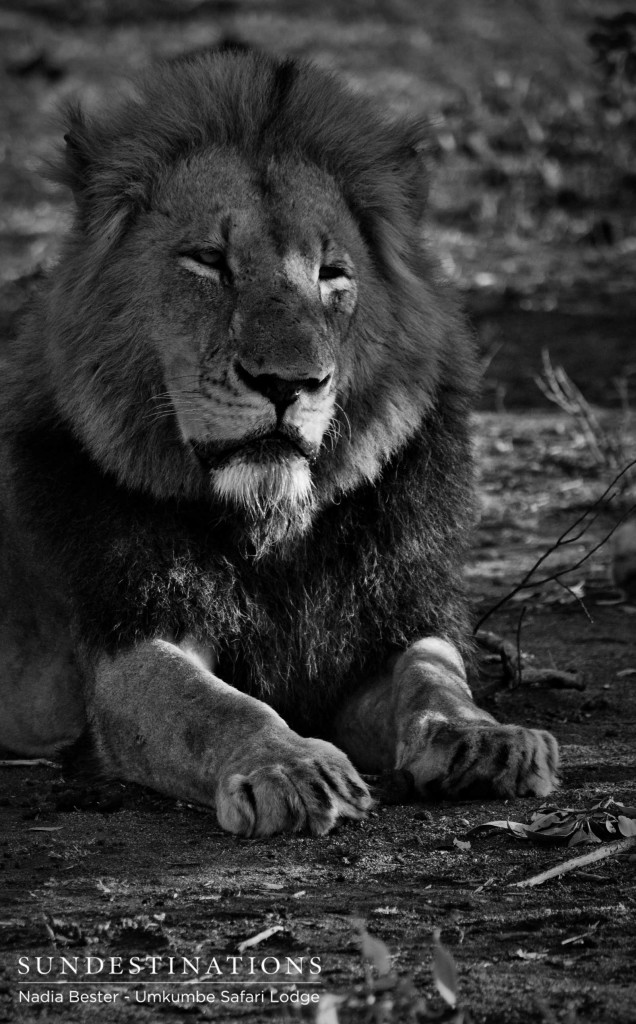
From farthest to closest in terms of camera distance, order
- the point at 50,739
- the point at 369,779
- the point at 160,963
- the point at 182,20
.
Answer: the point at 182,20, the point at 50,739, the point at 369,779, the point at 160,963

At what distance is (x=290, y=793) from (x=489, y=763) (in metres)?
0.55

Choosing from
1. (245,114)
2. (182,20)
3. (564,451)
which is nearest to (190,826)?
(245,114)

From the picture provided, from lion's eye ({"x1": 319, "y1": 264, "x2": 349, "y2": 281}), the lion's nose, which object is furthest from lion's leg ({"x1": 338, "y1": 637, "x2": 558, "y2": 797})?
lion's eye ({"x1": 319, "y1": 264, "x2": 349, "y2": 281})

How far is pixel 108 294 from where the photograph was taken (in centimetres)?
425

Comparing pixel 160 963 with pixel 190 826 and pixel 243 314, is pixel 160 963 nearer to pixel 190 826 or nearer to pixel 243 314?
pixel 190 826

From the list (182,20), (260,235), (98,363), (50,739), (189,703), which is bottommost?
(50,739)

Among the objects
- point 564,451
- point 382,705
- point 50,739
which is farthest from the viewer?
point 564,451

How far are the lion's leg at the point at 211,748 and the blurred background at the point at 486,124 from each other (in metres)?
1.56

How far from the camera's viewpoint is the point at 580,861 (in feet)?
10.6

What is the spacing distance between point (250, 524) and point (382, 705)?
2.04 ft

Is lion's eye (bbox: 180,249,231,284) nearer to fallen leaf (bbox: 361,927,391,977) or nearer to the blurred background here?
the blurred background

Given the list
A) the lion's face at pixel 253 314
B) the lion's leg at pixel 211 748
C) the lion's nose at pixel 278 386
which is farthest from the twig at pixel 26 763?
the lion's nose at pixel 278 386

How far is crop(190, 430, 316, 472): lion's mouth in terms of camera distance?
12.6 ft

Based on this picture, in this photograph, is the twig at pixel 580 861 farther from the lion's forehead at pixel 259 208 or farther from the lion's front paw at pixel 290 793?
the lion's forehead at pixel 259 208
